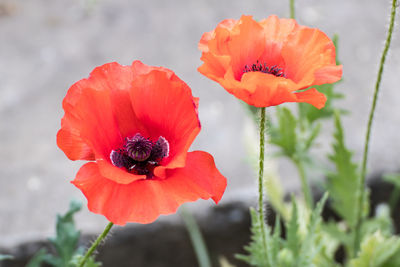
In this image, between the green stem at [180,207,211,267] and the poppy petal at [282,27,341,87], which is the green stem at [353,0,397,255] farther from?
the green stem at [180,207,211,267]

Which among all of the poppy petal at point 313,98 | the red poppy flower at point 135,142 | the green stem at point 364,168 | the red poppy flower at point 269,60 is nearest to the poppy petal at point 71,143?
the red poppy flower at point 135,142

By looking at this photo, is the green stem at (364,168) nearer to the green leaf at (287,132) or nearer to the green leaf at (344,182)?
the green leaf at (344,182)

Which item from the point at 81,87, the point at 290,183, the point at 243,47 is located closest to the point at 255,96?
the point at 243,47

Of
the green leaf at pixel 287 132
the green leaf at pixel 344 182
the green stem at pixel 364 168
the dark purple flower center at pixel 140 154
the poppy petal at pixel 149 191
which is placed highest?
the green leaf at pixel 287 132

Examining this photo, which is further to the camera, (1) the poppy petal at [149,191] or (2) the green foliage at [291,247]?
(2) the green foliage at [291,247]

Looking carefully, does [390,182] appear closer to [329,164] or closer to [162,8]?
[329,164]

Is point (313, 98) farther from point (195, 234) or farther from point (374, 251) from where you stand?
point (195, 234)
